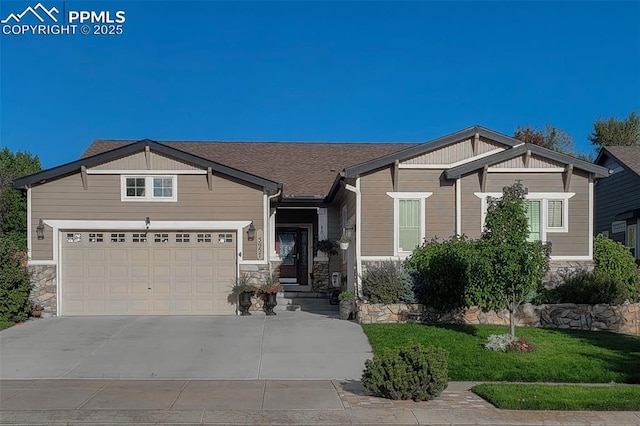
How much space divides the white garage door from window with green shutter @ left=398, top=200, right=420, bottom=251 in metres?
4.54

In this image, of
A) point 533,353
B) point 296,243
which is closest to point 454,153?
point 533,353

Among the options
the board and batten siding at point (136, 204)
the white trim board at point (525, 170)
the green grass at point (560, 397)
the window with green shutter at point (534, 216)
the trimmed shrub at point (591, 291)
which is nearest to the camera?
the green grass at point (560, 397)

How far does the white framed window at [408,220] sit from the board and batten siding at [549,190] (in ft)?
3.47

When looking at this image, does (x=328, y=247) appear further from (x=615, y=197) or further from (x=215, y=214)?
(x=615, y=197)

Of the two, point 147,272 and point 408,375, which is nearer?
point 408,375

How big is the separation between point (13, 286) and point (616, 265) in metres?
15.5

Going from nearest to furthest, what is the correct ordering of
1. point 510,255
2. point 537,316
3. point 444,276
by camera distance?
point 510,255 → point 537,316 → point 444,276

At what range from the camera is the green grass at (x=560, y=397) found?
795 centimetres

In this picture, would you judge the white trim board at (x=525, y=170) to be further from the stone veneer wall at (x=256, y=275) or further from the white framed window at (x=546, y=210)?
the stone veneer wall at (x=256, y=275)

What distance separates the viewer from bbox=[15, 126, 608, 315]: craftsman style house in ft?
51.6

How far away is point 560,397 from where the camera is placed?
8305 mm

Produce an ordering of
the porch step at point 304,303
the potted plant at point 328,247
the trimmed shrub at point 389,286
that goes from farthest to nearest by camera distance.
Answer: the potted plant at point 328,247, the porch step at point 304,303, the trimmed shrub at point 389,286

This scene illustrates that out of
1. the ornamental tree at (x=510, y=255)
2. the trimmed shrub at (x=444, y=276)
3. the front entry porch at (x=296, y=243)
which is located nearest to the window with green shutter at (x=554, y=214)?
the trimmed shrub at (x=444, y=276)

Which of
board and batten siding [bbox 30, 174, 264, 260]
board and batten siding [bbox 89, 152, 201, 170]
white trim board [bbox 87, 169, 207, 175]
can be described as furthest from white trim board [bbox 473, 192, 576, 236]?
board and batten siding [bbox 89, 152, 201, 170]
